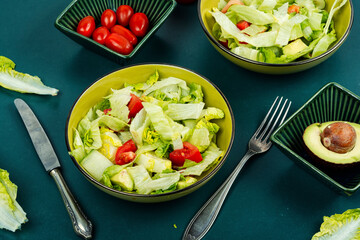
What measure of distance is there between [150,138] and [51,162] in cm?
58

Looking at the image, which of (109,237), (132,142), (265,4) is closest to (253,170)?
(132,142)

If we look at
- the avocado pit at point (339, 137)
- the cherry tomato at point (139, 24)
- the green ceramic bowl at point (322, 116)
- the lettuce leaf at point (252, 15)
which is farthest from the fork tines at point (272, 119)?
the cherry tomato at point (139, 24)

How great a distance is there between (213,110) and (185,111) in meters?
0.15

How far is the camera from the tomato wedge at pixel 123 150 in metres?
2.12

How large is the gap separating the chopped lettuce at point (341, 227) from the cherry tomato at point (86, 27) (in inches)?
70.3

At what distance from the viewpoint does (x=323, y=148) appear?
2076 millimetres

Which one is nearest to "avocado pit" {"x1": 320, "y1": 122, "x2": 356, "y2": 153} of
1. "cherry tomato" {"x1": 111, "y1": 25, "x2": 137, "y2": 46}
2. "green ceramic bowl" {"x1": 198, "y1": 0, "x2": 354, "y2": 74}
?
"green ceramic bowl" {"x1": 198, "y1": 0, "x2": 354, "y2": 74}

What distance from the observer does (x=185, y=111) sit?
2264 millimetres

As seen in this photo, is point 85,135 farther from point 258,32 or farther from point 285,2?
point 285,2

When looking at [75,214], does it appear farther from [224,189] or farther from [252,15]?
[252,15]

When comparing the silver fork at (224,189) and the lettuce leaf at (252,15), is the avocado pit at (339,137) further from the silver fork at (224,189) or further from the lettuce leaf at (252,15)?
the lettuce leaf at (252,15)

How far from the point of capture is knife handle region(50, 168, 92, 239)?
209 cm

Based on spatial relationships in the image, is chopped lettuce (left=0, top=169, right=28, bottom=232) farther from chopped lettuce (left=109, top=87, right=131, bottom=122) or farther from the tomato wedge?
chopped lettuce (left=109, top=87, right=131, bottom=122)

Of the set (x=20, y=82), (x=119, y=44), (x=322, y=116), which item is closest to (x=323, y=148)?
(x=322, y=116)
